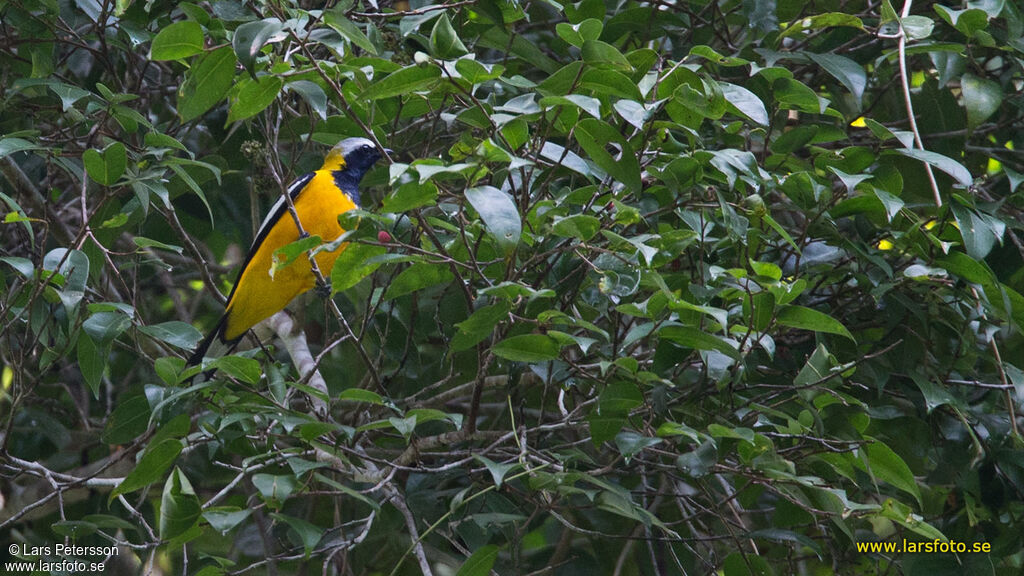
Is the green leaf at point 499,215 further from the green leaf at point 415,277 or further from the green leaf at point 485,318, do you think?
the green leaf at point 415,277

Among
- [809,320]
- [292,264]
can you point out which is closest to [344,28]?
[809,320]

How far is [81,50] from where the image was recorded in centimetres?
350

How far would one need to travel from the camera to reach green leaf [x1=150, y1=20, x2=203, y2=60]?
1975 millimetres

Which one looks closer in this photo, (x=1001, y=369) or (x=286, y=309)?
(x=1001, y=369)

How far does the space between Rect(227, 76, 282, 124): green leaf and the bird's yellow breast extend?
A: 5.54 ft

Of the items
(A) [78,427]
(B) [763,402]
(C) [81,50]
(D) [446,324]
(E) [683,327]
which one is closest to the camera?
(E) [683,327]

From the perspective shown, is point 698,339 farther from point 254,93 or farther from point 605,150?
point 254,93

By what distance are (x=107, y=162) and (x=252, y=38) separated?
0.87 metres

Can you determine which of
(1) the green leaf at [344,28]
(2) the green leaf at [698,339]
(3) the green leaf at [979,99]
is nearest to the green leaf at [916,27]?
(3) the green leaf at [979,99]

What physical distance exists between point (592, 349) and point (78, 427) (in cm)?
263

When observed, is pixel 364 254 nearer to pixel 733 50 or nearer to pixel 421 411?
pixel 421 411

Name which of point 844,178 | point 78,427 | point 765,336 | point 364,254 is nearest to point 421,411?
point 364,254

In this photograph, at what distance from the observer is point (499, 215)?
5.52 ft

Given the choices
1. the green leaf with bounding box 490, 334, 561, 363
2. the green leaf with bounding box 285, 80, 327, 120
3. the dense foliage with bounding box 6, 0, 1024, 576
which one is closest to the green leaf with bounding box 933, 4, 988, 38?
the dense foliage with bounding box 6, 0, 1024, 576
